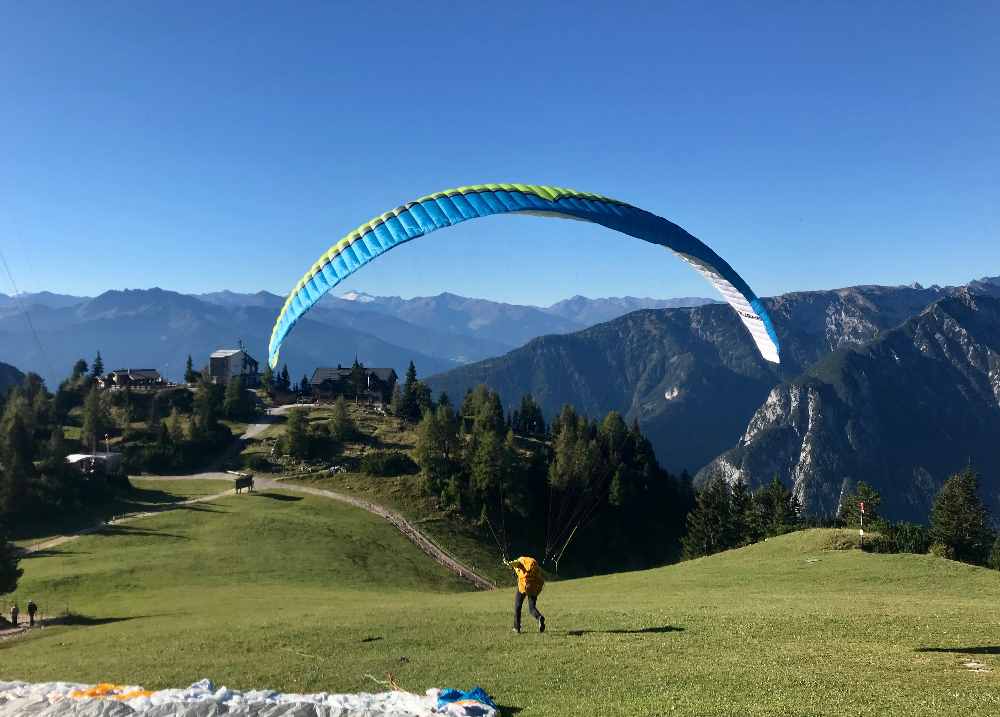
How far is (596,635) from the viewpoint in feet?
49.8

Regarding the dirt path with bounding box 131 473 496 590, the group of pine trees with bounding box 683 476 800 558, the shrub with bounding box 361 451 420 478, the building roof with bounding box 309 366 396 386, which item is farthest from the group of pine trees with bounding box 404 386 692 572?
the building roof with bounding box 309 366 396 386

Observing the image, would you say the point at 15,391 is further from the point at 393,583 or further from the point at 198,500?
the point at 393,583

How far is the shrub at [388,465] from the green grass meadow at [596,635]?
31.7 meters

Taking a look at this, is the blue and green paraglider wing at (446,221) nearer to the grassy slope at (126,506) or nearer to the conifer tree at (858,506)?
the conifer tree at (858,506)

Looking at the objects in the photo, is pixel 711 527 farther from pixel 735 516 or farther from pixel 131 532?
pixel 131 532

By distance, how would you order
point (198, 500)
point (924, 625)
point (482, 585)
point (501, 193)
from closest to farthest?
point (924, 625)
point (501, 193)
point (482, 585)
point (198, 500)

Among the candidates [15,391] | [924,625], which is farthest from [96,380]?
[924,625]

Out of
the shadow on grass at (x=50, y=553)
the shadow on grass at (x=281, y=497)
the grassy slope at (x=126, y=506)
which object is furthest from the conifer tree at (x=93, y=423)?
the shadow on grass at (x=50, y=553)

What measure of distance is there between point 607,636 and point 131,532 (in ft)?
132

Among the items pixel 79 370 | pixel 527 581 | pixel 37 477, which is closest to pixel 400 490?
pixel 37 477

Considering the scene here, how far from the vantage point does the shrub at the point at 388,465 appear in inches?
2677

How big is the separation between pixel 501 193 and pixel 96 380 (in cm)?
10251

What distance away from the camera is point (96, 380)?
98625 millimetres

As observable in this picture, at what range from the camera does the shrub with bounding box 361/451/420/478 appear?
68000 millimetres
